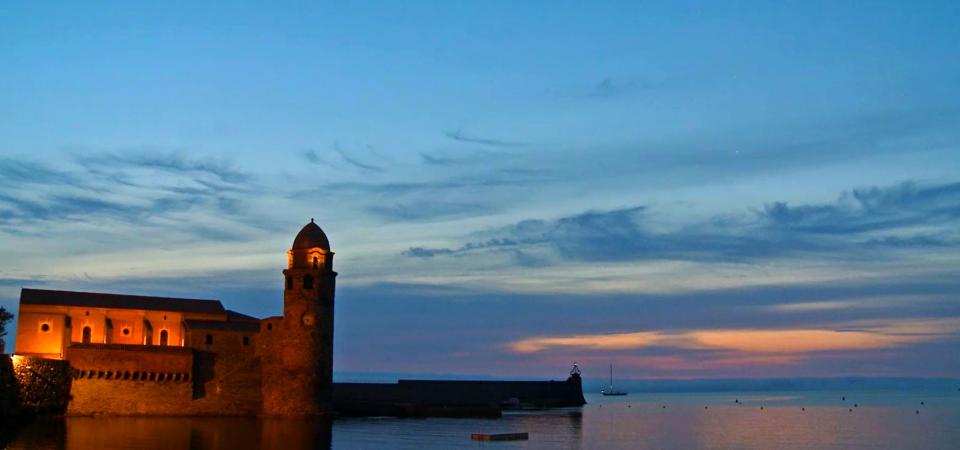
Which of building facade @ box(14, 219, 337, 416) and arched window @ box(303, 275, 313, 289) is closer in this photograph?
building facade @ box(14, 219, 337, 416)

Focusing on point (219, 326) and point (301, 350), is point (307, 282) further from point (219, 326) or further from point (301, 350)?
point (219, 326)

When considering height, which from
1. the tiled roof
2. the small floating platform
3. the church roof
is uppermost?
the church roof

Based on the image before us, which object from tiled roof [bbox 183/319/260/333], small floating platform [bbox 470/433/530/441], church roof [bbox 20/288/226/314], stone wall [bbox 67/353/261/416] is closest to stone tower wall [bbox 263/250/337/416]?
stone wall [bbox 67/353/261/416]

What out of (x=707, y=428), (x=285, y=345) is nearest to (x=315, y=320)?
(x=285, y=345)

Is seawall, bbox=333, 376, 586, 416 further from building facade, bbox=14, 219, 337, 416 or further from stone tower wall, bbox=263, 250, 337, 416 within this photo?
building facade, bbox=14, 219, 337, 416

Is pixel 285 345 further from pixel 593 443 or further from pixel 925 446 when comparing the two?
pixel 925 446

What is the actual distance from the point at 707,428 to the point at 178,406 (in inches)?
1572

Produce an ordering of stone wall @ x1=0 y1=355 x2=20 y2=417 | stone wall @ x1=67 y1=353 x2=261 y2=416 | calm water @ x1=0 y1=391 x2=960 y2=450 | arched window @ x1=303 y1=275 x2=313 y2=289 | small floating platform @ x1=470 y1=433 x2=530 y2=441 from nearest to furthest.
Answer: calm water @ x1=0 y1=391 x2=960 y2=450 → small floating platform @ x1=470 y1=433 x2=530 y2=441 → stone wall @ x1=0 y1=355 x2=20 y2=417 → stone wall @ x1=67 y1=353 x2=261 y2=416 → arched window @ x1=303 y1=275 x2=313 y2=289

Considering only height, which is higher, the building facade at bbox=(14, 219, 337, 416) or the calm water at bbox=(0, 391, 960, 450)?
the building facade at bbox=(14, 219, 337, 416)

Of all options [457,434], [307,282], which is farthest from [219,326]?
[457,434]

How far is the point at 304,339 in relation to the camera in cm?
6062

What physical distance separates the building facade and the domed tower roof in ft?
0.22

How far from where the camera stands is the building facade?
192 feet

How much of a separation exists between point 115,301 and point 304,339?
1410 centimetres
